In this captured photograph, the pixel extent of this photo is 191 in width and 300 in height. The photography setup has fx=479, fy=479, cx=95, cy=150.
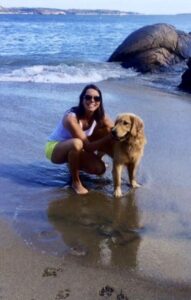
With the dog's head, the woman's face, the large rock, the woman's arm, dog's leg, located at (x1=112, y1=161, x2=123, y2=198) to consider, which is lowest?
the large rock

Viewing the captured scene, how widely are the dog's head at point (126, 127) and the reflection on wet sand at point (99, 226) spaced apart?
70 centimetres

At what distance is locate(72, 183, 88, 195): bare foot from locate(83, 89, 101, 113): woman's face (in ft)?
2.90

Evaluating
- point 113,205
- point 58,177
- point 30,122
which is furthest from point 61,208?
point 30,122

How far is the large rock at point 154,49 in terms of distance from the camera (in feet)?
59.0

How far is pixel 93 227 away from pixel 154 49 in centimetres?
1507

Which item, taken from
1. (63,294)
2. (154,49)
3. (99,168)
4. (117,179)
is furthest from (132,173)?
(154,49)

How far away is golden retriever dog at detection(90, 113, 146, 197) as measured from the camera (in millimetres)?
5277

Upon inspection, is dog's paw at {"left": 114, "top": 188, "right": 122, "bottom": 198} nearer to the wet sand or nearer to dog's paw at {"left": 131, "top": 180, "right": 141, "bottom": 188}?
the wet sand

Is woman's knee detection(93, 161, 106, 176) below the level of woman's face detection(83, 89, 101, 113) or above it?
below

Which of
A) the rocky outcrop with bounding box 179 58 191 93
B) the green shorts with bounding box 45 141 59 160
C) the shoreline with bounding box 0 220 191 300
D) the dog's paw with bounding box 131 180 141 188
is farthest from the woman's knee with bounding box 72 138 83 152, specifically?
the rocky outcrop with bounding box 179 58 191 93

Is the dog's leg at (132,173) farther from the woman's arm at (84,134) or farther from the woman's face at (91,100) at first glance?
the woman's face at (91,100)

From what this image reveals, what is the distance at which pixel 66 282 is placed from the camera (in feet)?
11.5

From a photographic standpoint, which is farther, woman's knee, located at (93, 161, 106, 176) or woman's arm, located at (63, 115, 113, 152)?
woman's knee, located at (93, 161, 106, 176)

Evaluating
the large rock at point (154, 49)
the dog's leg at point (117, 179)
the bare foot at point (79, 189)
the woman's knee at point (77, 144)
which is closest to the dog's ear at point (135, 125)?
the dog's leg at point (117, 179)
